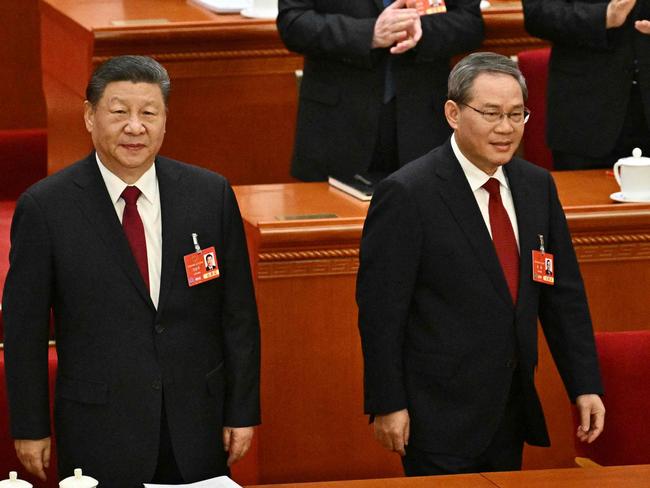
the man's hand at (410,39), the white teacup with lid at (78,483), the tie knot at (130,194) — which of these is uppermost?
the man's hand at (410,39)

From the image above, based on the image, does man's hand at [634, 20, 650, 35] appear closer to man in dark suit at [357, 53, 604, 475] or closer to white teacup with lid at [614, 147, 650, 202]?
white teacup with lid at [614, 147, 650, 202]

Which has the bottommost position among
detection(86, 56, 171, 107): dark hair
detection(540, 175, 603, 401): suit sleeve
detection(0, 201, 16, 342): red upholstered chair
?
detection(0, 201, 16, 342): red upholstered chair

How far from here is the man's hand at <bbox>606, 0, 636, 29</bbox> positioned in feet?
13.6

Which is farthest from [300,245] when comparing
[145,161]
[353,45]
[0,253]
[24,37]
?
[24,37]

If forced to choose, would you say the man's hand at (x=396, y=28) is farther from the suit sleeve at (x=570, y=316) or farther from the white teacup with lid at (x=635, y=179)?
the suit sleeve at (x=570, y=316)

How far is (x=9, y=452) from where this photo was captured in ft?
10.3

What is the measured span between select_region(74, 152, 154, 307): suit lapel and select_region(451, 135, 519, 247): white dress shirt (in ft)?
2.53

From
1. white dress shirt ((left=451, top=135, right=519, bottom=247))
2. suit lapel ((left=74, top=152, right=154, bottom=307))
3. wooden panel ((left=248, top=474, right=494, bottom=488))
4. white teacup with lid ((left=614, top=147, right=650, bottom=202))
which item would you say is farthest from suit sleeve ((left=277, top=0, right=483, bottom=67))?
wooden panel ((left=248, top=474, right=494, bottom=488))

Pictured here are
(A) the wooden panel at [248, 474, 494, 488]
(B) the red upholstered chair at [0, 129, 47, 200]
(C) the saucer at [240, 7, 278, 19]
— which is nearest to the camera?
(A) the wooden panel at [248, 474, 494, 488]

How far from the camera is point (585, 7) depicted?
4.20 m

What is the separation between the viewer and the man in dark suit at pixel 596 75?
13.8 feet

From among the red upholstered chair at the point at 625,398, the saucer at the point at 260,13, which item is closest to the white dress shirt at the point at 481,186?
the red upholstered chair at the point at 625,398

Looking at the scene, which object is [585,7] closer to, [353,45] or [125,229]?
[353,45]

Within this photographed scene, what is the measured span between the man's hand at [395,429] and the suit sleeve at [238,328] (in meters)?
0.28
